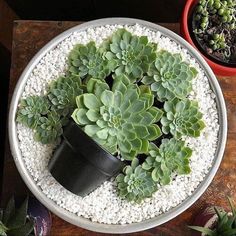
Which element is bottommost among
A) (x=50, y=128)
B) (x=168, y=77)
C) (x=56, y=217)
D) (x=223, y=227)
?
(x=56, y=217)

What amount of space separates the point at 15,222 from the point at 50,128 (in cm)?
18

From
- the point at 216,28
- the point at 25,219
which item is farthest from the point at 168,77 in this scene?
the point at 25,219

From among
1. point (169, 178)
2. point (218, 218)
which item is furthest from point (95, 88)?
point (218, 218)

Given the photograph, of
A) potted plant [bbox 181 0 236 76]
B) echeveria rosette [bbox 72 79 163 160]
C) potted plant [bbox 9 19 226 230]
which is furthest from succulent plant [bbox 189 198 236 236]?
potted plant [bbox 181 0 236 76]

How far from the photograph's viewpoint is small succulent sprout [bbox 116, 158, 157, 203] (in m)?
0.80

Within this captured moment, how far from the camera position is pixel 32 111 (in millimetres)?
816

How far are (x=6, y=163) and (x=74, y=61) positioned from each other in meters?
0.27

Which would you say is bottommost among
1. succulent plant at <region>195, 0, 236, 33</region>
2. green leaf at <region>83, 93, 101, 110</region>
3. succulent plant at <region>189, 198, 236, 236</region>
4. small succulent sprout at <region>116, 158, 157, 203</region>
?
succulent plant at <region>189, 198, 236, 236</region>

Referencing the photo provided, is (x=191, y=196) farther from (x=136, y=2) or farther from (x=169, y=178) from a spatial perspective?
(x=136, y=2)

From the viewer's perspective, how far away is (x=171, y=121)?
2.63 ft

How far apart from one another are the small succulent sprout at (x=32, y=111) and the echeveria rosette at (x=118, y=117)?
0.30 ft

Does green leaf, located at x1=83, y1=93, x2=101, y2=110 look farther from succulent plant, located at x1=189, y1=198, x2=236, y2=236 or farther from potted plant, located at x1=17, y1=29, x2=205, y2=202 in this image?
succulent plant, located at x1=189, y1=198, x2=236, y2=236

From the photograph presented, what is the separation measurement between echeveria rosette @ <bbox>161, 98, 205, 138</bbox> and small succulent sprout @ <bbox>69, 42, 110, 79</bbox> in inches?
5.0

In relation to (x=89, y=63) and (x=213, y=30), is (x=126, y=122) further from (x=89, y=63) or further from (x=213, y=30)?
(x=213, y=30)
